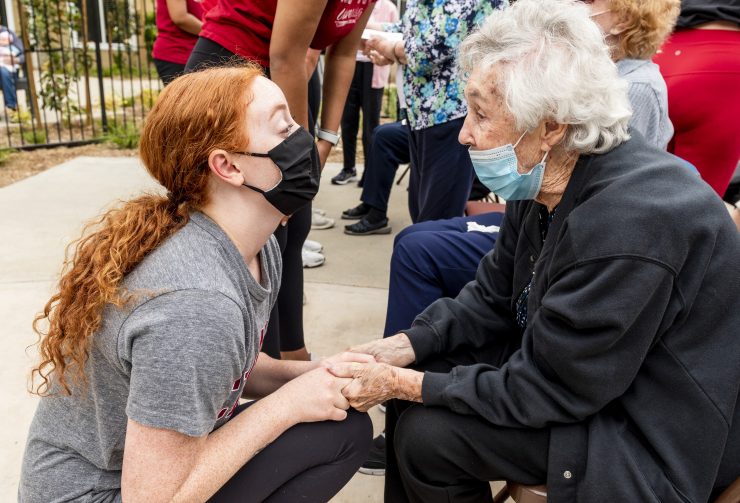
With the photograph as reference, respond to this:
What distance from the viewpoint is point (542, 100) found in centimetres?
160

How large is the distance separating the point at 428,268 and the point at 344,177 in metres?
4.03

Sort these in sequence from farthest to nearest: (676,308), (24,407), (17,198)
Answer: (17,198) → (24,407) → (676,308)

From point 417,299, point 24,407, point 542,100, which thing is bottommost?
point 24,407

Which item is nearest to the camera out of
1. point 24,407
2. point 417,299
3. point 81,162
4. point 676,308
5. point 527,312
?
point 676,308

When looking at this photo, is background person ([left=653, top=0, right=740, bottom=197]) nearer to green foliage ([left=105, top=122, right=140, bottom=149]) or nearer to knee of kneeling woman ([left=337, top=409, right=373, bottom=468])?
knee of kneeling woman ([left=337, top=409, right=373, bottom=468])

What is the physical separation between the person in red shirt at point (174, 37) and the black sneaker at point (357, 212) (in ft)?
5.37

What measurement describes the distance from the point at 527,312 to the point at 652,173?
0.50m

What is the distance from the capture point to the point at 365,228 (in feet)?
16.4

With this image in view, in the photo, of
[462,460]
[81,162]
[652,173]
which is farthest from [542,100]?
[81,162]

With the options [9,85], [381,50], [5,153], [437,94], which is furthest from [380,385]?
[9,85]

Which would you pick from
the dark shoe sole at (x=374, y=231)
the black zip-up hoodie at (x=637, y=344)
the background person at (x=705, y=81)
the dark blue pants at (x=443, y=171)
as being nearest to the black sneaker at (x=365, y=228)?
the dark shoe sole at (x=374, y=231)

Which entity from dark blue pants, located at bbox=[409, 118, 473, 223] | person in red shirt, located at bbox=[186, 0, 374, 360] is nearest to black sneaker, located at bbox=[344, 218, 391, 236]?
dark blue pants, located at bbox=[409, 118, 473, 223]

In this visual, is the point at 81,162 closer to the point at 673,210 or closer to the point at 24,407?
the point at 24,407

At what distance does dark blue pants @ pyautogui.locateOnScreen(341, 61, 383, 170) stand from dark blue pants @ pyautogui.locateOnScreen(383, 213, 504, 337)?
10.7 feet
